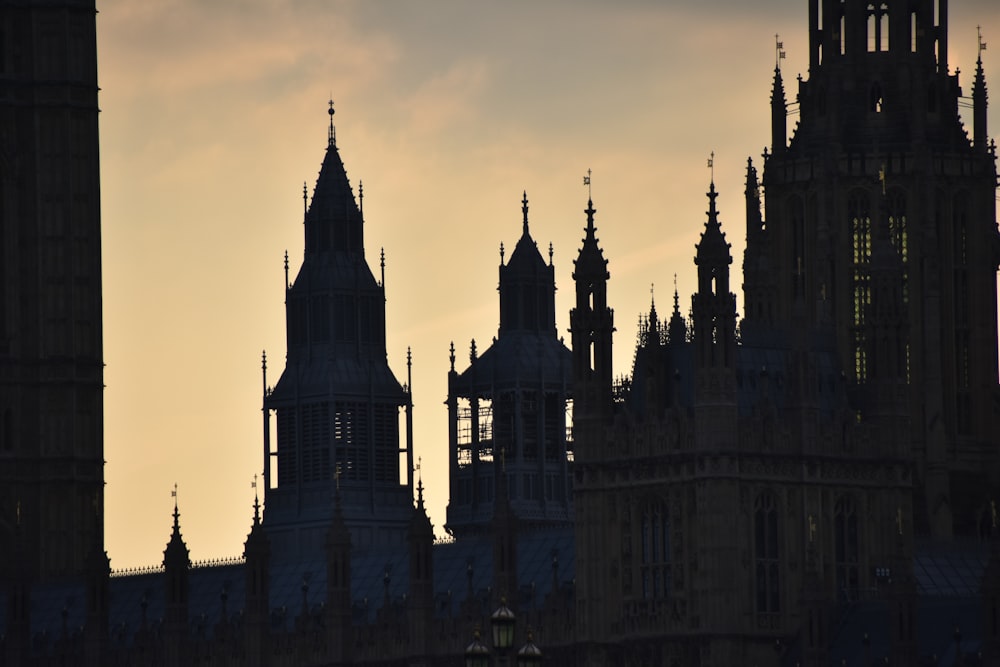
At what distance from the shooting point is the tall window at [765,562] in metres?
154

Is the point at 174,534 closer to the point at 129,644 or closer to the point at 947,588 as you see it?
the point at 129,644

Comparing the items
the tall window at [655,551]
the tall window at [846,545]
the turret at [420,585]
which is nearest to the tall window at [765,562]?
the tall window at [846,545]

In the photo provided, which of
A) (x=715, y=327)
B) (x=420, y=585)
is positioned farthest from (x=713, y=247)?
(x=420, y=585)

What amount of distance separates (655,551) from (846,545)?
21.0 ft

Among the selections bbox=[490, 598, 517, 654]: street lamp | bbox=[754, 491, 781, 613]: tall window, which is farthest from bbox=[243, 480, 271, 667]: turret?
bbox=[490, 598, 517, 654]: street lamp

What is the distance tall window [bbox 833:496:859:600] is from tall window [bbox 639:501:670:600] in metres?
5.68

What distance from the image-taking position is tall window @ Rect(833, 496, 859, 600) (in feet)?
512

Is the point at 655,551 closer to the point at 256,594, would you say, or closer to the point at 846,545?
the point at 846,545

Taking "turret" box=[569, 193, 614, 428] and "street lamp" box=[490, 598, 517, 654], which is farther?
"turret" box=[569, 193, 614, 428]

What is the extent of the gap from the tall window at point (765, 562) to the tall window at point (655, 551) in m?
3.06

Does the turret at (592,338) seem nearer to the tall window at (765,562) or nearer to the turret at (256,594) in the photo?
the tall window at (765,562)

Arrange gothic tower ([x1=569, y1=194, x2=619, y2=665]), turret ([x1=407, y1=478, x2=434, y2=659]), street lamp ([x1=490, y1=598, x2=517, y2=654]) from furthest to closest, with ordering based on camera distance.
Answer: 1. turret ([x1=407, y1=478, x2=434, y2=659])
2. gothic tower ([x1=569, y1=194, x2=619, y2=665])
3. street lamp ([x1=490, y1=598, x2=517, y2=654])

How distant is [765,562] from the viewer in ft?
507

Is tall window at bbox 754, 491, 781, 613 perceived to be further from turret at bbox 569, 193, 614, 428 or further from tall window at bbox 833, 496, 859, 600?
turret at bbox 569, 193, 614, 428
